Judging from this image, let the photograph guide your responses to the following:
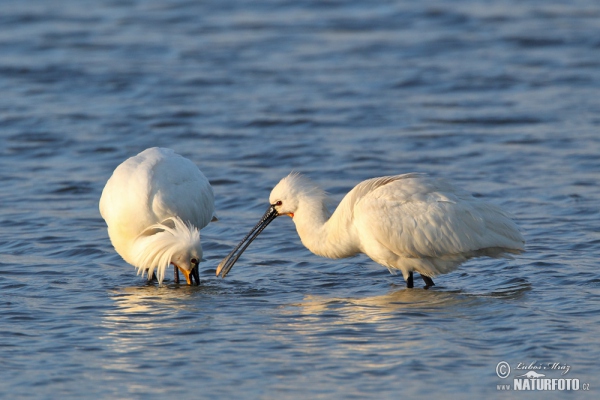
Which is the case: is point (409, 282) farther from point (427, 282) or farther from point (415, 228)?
point (415, 228)

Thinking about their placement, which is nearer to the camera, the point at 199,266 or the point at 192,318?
the point at 192,318

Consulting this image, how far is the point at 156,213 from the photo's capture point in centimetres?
1026

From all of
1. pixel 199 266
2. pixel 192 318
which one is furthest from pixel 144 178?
pixel 192 318

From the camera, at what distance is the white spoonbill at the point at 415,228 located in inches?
378

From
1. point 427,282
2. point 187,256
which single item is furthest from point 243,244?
point 427,282

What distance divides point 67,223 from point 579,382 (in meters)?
Result: 6.75

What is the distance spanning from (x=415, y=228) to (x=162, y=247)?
2224 millimetres

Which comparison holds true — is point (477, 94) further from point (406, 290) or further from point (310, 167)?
point (406, 290)

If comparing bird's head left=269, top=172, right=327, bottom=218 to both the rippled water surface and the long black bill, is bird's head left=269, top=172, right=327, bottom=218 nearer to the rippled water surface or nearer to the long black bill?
the long black bill

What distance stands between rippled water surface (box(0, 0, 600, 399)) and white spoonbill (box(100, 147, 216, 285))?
30 cm

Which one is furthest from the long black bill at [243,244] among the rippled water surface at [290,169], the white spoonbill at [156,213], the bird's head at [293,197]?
the white spoonbill at [156,213]

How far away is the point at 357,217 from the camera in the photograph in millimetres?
9766

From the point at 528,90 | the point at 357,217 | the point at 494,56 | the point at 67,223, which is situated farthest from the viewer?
the point at 494,56

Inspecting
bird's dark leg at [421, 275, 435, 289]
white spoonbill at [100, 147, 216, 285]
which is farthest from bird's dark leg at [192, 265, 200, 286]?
bird's dark leg at [421, 275, 435, 289]
